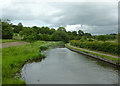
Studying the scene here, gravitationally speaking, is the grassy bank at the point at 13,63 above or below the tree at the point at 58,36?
below

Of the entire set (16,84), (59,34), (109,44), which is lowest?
(16,84)

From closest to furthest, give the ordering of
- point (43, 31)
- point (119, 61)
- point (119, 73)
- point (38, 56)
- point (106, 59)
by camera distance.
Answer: point (119, 73) → point (119, 61) → point (106, 59) → point (38, 56) → point (43, 31)

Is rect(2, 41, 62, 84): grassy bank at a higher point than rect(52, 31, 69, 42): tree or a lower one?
lower

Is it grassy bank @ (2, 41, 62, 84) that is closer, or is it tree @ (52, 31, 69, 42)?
grassy bank @ (2, 41, 62, 84)

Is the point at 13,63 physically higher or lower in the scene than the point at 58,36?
lower

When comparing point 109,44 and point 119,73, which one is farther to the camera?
point 109,44

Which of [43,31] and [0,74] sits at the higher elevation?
[43,31]

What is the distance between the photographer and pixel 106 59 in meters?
11.7

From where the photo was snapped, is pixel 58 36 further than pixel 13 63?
Yes

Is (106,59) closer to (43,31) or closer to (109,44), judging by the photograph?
(109,44)

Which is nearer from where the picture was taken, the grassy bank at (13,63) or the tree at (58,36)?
the grassy bank at (13,63)

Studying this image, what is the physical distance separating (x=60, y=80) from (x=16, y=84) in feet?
10.4

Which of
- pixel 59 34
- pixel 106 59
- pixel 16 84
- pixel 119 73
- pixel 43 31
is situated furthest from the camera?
pixel 43 31

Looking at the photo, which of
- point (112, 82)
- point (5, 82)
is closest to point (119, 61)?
point (112, 82)
